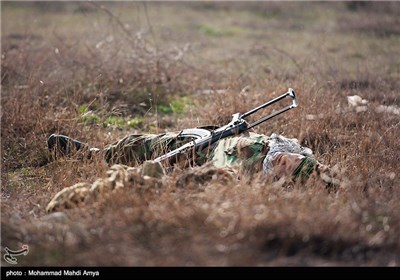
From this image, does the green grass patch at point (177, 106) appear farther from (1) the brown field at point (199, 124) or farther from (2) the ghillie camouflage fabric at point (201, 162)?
(2) the ghillie camouflage fabric at point (201, 162)

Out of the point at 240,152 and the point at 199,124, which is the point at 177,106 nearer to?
the point at 199,124

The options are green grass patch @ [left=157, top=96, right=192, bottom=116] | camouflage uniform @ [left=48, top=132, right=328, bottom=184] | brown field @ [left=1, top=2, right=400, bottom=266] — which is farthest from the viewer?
green grass patch @ [left=157, top=96, right=192, bottom=116]

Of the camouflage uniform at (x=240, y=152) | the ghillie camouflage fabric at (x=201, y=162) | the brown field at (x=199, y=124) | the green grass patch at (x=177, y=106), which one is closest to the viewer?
the brown field at (x=199, y=124)

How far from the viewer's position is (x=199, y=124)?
6.82 meters

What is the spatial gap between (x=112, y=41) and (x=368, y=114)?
394 centimetres

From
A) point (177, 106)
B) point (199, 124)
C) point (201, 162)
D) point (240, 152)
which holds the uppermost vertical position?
point (240, 152)

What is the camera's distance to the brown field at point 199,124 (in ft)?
12.0

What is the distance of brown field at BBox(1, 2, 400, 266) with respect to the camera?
3.64m

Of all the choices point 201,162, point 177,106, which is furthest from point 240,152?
point 177,106

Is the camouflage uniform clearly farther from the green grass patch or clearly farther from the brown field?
the green grass patch

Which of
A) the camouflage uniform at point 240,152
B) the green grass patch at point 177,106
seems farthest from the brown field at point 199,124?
the camouflage uniform at point 240,152

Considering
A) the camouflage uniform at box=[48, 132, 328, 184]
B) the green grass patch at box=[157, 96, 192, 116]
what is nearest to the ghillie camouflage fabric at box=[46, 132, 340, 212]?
the camouflage uniform at box=[48, 132, 328, 184]
